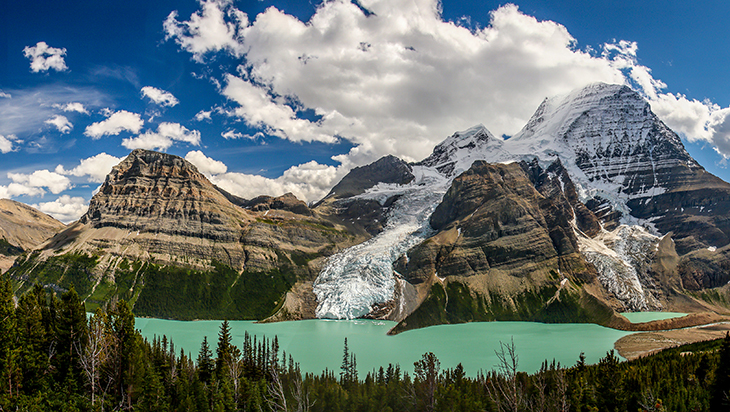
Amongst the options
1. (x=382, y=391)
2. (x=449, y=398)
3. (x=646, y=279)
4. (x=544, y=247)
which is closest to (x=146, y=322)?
(x=382, y=391)

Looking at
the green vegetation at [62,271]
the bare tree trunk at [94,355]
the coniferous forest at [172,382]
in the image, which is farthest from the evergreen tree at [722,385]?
the green vegetation at [62,271]

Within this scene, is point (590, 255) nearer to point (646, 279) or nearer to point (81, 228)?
point (646, 279)

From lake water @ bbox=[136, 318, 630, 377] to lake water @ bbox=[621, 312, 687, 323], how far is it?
76.2ft

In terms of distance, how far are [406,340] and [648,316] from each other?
105 metres

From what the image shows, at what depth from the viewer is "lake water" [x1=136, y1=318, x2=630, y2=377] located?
4028 inches

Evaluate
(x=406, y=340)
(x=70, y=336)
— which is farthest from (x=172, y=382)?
(x=406, y=340)

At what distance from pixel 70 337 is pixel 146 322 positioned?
121m

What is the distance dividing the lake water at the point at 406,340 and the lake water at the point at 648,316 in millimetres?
23227

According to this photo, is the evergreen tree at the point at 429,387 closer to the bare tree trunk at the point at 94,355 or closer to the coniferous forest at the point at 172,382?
the coniferous forest at the point at 172,382

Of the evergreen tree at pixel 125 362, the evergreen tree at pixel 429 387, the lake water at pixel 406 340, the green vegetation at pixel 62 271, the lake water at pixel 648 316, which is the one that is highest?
the green vegetation at pixel 62 271

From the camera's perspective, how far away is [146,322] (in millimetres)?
149500

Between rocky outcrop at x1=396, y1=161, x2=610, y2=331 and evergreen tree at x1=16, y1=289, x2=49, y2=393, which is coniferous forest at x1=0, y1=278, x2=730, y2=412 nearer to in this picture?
evergreen tree at x1=16, y1=289, x2=49, y2=393

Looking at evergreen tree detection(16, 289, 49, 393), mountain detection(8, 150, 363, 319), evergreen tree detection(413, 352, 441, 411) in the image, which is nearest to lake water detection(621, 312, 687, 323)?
evergreen tree detection(413, 352, 441, 411)

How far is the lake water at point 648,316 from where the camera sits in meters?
157
